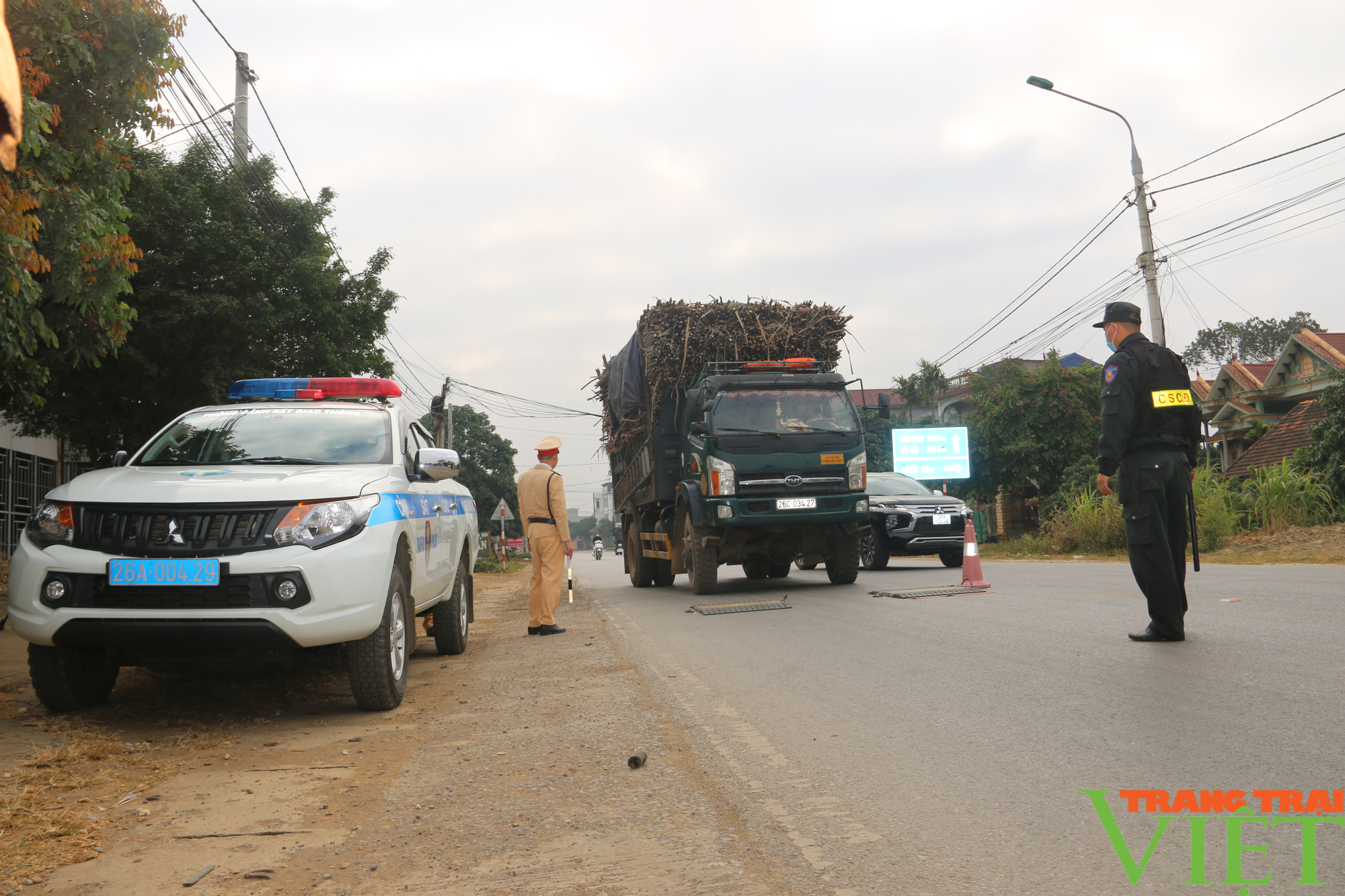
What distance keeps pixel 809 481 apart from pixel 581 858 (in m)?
9.36

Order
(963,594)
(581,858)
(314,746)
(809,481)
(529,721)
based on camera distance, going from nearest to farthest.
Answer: (581,858), (314,746), (529,721), (963,594), (809,481)

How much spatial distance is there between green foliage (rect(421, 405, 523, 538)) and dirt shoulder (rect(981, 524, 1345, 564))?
61742 millimetres

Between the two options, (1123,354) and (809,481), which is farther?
(809,481)

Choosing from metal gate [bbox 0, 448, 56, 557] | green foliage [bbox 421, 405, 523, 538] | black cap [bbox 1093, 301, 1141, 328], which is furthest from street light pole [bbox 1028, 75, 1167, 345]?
green foliage [bbox 421, 405, 523, 538]

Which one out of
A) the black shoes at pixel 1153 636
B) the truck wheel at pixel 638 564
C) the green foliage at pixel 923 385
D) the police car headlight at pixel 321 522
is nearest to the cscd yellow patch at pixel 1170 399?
the black shoes at pixel 1153 636

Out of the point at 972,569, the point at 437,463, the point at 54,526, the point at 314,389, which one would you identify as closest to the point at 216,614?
the point at 54,526

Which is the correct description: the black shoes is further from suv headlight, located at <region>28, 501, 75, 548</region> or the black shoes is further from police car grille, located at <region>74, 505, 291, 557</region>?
suv headlight, located at <region>28, 501, 75, 548</region>

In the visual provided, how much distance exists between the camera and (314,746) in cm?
492

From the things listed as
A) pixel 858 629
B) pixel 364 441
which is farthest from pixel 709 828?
pixel 858 629

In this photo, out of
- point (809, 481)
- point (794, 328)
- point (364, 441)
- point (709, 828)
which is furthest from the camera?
point (794, 328)

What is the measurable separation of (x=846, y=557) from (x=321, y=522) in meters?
8.84

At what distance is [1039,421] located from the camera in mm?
33938

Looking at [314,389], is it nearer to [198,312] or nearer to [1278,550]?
[198,312]

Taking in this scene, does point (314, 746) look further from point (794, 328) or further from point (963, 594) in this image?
point (794, 328)
